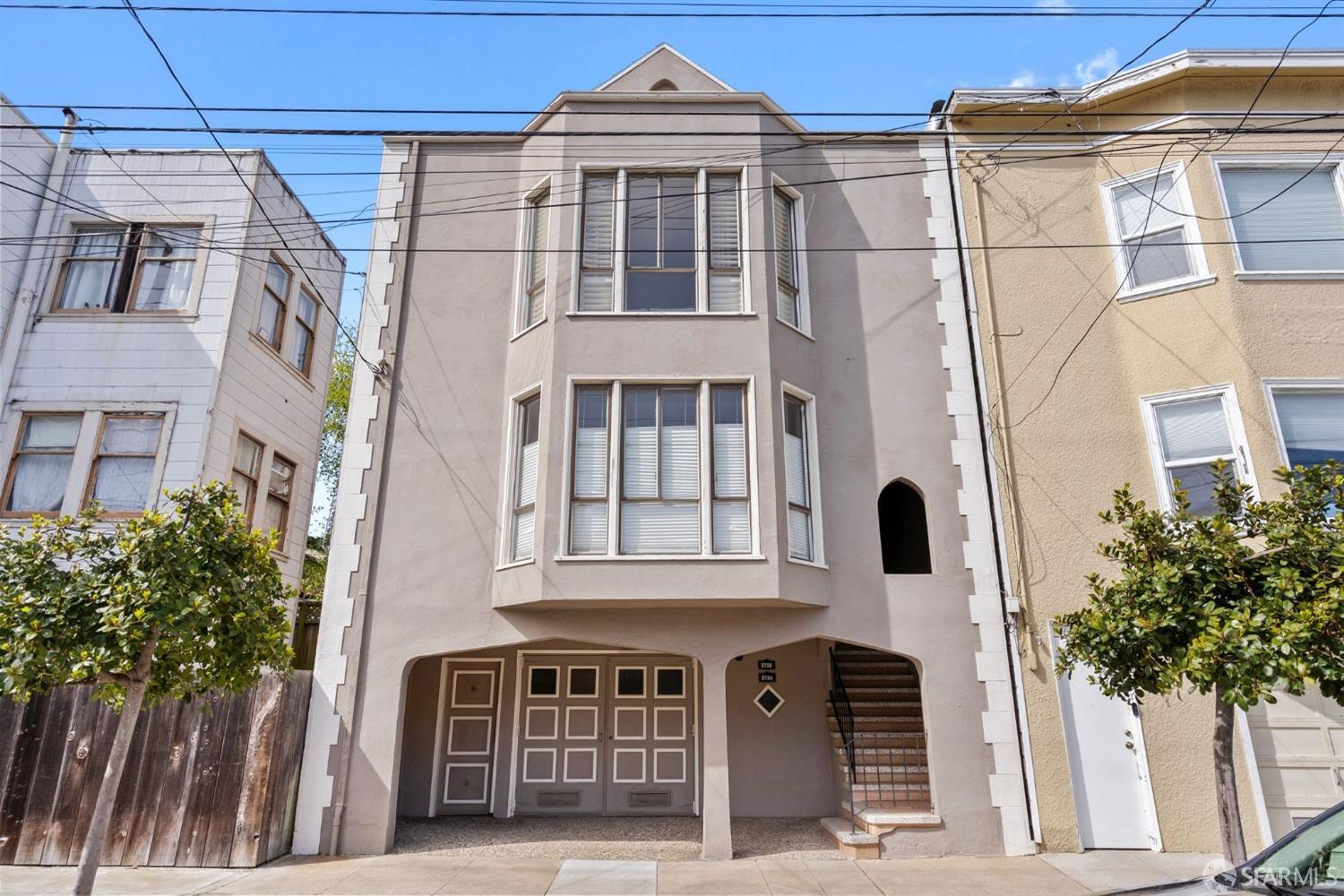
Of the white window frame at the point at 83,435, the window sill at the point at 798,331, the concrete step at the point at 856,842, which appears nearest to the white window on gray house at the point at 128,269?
the white window frame at the point at 83,435

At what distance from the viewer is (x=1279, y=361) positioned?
9734mm

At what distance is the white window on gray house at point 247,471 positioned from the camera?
1246 centimetres

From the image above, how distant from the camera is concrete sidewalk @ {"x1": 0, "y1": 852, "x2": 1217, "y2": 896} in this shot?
7.73m

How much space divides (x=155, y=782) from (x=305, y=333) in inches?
333

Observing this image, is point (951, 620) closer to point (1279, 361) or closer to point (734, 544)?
point (734, 544)

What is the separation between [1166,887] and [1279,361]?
814cm

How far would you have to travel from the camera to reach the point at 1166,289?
1037cm

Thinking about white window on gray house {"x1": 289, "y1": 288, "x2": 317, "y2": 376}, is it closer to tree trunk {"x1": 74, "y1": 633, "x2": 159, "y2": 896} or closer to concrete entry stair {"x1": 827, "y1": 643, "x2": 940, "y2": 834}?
tree trunk {"x1": 74, "y1": 633, "x2": 159, "y2": 896}

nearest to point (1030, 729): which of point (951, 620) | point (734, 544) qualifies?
point (951, 620)

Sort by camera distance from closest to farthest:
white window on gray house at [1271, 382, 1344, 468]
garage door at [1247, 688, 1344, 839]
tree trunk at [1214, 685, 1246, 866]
Answer: 1. tree trunk at [1214, 685, 1246, 866]
2. garage door at [1247, 688, 1344, 839]
3. white window on gray house at [1271, 382, 1344, 468]

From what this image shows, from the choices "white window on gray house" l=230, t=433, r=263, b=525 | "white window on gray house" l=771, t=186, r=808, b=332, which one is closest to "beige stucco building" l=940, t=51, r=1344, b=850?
"white window on gray house" l=771, t=186, r=808, b=332

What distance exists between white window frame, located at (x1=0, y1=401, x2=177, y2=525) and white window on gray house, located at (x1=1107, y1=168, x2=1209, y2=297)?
13.5 metres

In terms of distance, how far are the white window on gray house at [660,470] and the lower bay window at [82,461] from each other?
7.00m

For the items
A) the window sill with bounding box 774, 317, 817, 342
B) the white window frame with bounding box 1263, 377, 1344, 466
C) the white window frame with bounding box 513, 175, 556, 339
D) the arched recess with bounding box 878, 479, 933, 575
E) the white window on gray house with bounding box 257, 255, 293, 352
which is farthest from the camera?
the arched recess with bounding box 878, 479, 933, 575
